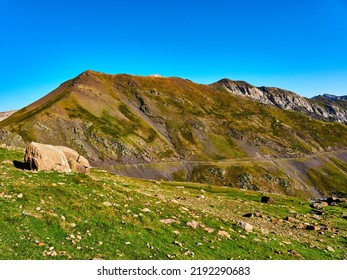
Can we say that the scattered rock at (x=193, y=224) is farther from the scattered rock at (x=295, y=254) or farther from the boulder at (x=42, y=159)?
the boulder at (x=42, y=159)

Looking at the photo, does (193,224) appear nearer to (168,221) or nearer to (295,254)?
(168,221)

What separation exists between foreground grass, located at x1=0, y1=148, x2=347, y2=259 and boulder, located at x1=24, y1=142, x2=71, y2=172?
5.89 feet

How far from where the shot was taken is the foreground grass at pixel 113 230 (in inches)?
807

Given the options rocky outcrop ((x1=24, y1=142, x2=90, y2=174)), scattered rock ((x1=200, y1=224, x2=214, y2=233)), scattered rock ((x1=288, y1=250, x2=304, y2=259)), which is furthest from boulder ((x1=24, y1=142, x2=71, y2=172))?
scattered rock ((x1=288, y1=250, x2=304, y2=259))

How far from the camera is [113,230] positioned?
938 inches

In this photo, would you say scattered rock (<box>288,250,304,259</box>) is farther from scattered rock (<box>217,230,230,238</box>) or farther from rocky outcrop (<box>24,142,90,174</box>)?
rocky outcrop (<box>24,142,90,174</box>)

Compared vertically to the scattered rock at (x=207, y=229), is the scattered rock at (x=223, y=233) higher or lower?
lower

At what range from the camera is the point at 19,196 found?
82.7 feet

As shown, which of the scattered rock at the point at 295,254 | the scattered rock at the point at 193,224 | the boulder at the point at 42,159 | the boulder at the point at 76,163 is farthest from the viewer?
the boulder at the point at 76,163

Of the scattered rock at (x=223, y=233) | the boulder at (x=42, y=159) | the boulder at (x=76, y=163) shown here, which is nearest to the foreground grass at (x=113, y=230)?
the scattered rock at (x=223, y=233)

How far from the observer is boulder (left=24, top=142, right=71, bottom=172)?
34188 millimetres

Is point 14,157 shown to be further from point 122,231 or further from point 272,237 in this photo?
point 272,237

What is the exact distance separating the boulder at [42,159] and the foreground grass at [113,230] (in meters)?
1.79

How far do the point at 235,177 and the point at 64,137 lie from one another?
347 feet
